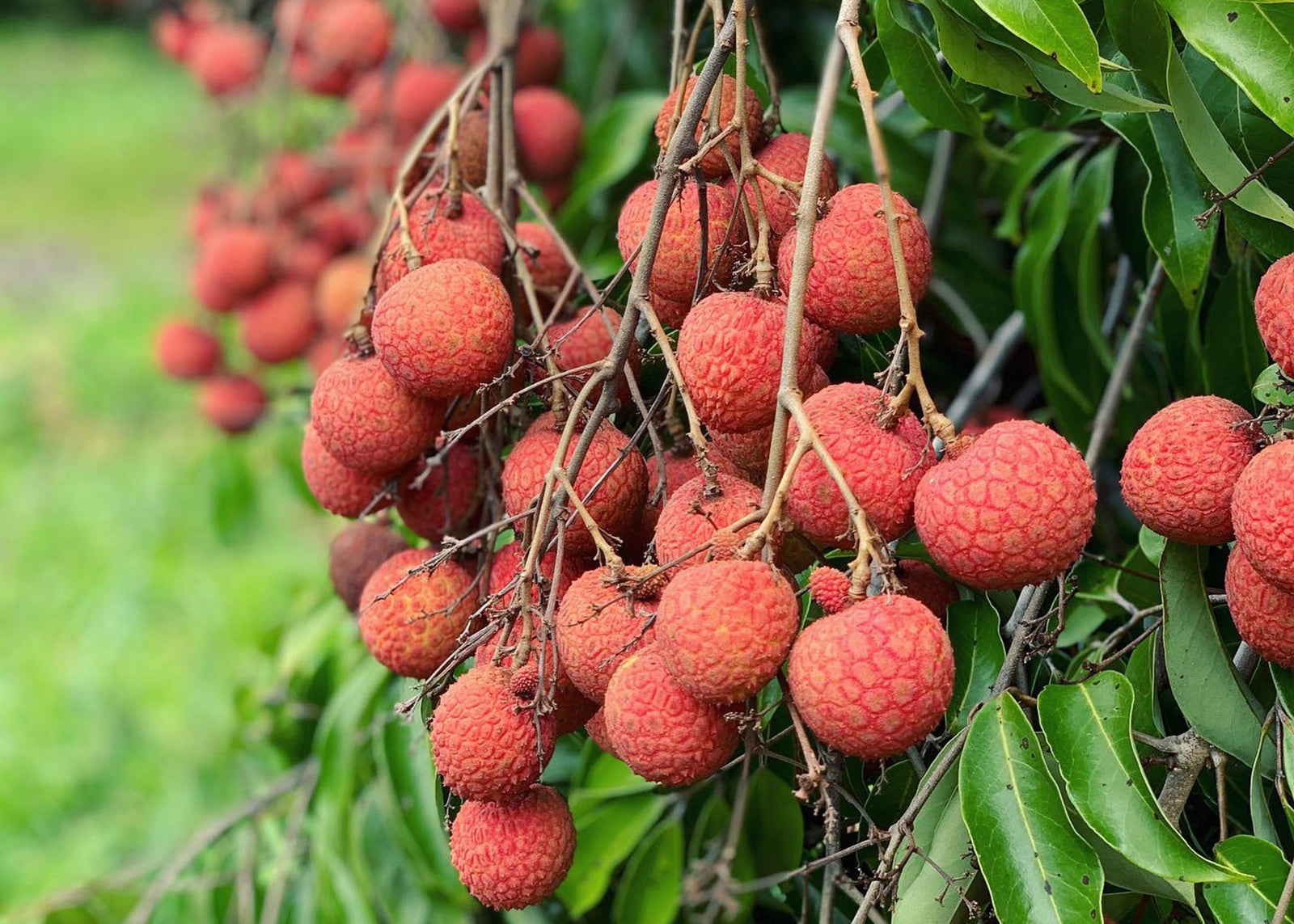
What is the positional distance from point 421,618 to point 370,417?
0.45 feet

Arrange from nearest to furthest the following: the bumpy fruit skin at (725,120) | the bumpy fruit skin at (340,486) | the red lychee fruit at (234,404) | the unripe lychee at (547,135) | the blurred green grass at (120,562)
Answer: the bumpy fruit skin at (725,120), the bumpy fruit skin at (340,486), the unripe lychee at (547,135), the red lychee fruit at (234,404), the blurred green grass at (120,562)

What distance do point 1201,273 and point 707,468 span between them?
0.40 meters

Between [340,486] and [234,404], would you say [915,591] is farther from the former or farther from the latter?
[234,404]

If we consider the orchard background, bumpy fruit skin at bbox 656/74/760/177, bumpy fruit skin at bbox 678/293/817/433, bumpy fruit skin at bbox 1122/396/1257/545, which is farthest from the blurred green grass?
bumpy fruit skin at bbox 1122/396/1257/545

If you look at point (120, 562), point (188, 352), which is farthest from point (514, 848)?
point (120, 562)

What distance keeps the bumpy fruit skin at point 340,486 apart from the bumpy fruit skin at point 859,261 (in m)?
0.36

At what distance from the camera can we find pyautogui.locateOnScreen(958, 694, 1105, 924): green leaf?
68 cm

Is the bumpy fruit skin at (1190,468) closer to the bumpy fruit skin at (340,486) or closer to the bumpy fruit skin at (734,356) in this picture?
the bumpy fruit skin at (734,356)

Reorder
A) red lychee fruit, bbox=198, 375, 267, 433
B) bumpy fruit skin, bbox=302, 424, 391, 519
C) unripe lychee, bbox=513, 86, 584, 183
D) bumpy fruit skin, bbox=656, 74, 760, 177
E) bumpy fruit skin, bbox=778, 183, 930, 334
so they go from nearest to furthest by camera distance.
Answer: bumpy fruit skin, bbox=778, 183, 930, 334 → bumpy fruit skin, bbox=656, 74, 760, 177 → bumpy fruit skin, bbox=302, 424, 391, 519 → unripe lychee, bbox=513, 86, 584, 183 → red lychee fruit, bbox=198, 375, 267, 433

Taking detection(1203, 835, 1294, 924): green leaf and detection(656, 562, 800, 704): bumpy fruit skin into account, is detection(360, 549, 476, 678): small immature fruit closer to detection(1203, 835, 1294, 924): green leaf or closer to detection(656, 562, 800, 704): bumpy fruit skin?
detection(656, 562, 800, 704): bumpy fruit skin

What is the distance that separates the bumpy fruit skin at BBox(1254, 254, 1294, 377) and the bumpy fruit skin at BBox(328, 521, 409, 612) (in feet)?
2.14

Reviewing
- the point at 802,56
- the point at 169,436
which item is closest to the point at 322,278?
the point at 802,56

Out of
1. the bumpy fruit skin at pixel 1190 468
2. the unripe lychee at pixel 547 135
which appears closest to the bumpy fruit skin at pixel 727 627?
the bumpy fruit skin at pixel 1190 468

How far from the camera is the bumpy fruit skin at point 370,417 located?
0.87m
